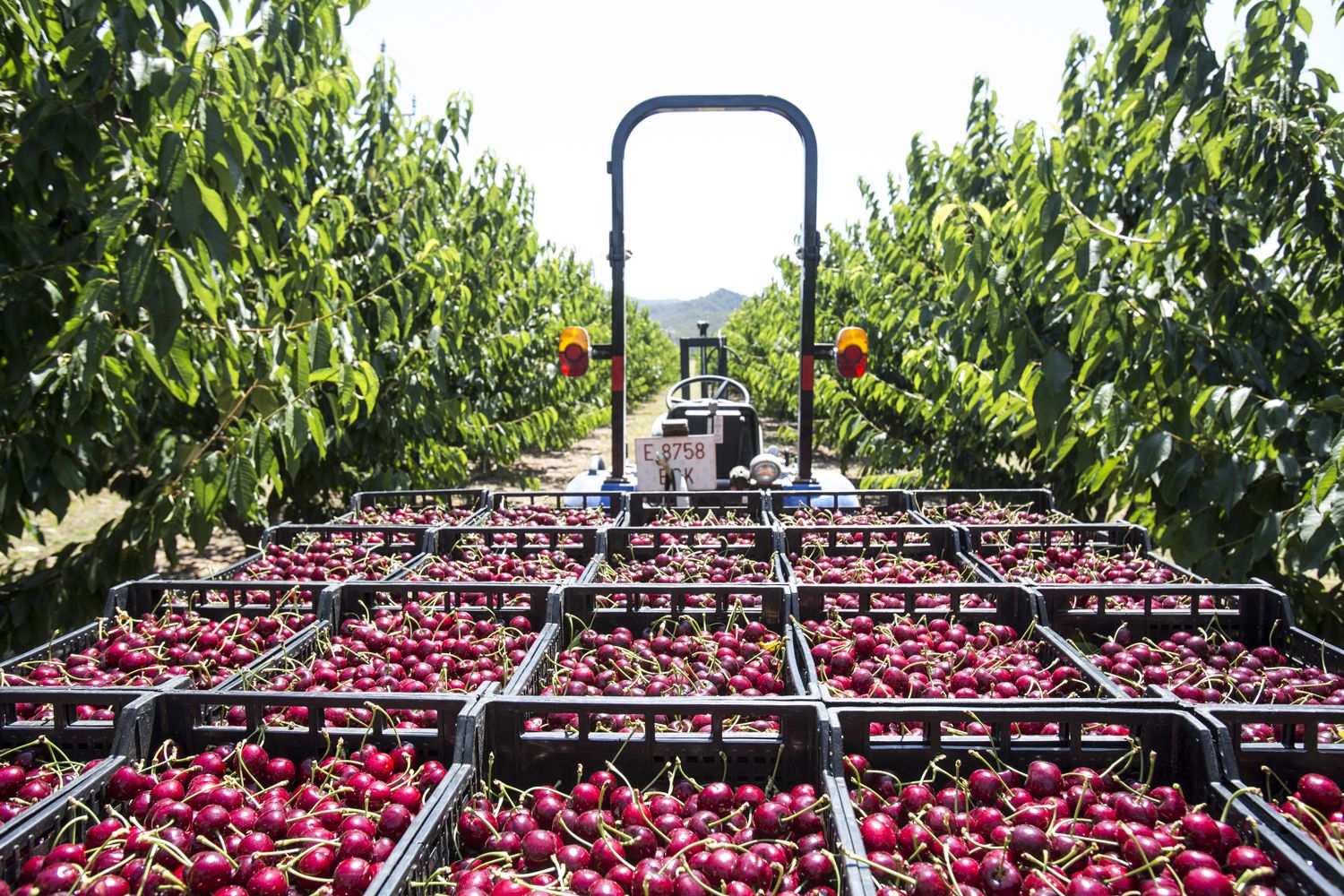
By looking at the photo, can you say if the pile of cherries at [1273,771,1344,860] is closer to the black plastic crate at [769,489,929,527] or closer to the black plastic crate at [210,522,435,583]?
the black plastic crate at [769,489,929,527]

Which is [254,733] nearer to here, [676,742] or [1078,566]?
[676,742]

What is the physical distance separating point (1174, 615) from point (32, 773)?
3037 mm

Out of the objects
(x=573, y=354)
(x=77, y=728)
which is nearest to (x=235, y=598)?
(x=77, y=728)

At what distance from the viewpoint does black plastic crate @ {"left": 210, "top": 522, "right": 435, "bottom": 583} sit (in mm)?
3527

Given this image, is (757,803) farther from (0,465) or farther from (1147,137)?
(1147,137)

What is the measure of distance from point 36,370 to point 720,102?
3.52 meters

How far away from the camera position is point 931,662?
7.41 feet

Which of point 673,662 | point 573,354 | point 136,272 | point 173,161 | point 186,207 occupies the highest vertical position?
point 173,161

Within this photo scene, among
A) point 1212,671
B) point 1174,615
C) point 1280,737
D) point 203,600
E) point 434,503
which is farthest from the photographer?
point 434,503

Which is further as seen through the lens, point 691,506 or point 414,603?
point 691,506

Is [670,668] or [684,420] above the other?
[684,420]

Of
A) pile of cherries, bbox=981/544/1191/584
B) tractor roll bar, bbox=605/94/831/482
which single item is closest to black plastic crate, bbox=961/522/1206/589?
pile of cherries, bbox=981/544/1191/584

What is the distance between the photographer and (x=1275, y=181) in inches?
141

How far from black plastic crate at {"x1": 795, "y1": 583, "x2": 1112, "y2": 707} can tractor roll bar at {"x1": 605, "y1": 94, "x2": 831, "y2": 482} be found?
1976mm
